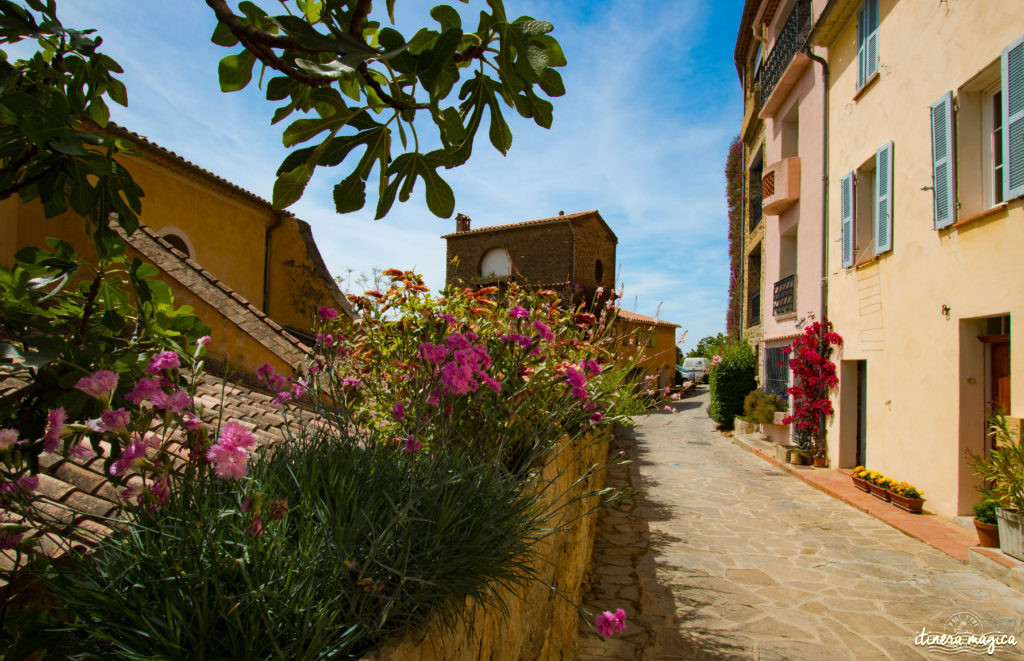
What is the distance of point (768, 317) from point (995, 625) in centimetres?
1090

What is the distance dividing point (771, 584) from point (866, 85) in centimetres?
856

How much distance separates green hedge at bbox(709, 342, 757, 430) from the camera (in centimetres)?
1594

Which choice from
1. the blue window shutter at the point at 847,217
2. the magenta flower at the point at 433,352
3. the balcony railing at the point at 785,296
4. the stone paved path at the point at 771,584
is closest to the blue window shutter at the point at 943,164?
the blue window shutter at the point at 847,217

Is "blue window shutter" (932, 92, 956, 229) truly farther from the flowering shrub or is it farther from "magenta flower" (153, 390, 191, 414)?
"magenta flower" (153, 390, 191, 414)

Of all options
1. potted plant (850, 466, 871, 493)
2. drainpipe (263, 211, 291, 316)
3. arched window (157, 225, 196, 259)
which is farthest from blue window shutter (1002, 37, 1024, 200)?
drainpipe (263, 211, 291, 316)

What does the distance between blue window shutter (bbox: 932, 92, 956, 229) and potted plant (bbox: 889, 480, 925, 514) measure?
3.54 m

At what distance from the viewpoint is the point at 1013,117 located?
234 inches

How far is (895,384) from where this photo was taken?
8141mm

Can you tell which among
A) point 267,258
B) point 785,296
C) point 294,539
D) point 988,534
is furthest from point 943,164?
point 267,258

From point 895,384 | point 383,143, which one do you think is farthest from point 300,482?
point 895,384

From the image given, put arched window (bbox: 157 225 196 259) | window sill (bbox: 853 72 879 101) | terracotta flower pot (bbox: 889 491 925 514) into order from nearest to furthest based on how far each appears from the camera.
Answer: terracotta flower pot (bbox: 889 491 925 514) < window sill (bbox: 853 72 879 101) < arched window (bbox: 157 225 196 259)

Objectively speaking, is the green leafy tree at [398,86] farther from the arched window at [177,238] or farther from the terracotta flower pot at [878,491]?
the arched window at [177,238]

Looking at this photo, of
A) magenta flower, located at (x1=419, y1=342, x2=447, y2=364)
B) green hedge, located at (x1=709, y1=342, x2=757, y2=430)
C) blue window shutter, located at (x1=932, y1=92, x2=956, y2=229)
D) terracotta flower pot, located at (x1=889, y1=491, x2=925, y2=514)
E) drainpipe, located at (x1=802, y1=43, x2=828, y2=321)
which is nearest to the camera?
magenta flower, located at (x1=419, y1=342, x2=447, y2=364)

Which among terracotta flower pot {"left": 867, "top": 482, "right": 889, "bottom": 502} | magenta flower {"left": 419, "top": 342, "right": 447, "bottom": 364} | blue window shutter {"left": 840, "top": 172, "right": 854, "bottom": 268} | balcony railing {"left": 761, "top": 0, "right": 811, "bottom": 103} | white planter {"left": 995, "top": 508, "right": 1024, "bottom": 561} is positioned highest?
balcony railing {"left": 761, "top": 0, "right": 811, "bottom": 103}
